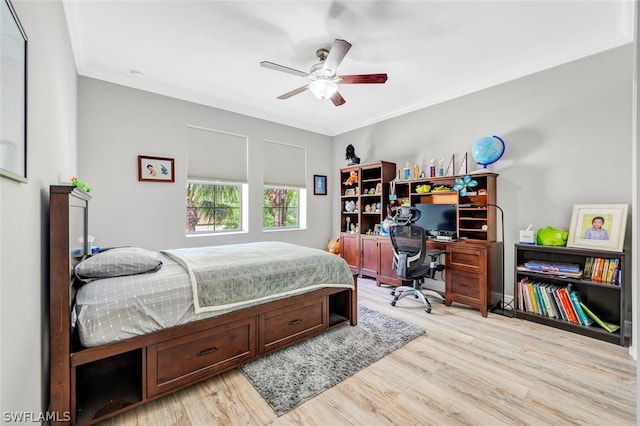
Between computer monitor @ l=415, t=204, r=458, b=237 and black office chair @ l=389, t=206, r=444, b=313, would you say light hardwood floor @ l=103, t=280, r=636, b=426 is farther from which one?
computer monitor @ l=415, t=204, r=458, b=237

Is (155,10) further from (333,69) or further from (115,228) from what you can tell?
(115,228)

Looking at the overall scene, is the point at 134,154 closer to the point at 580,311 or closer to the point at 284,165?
→ the point at 284,165

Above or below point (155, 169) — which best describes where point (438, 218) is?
below

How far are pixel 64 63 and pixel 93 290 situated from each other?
1945mm

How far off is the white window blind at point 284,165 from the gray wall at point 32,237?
289 centimetres

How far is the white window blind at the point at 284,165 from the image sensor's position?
464 centimetres

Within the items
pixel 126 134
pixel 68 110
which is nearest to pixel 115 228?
pixel 126 134

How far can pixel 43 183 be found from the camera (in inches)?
58.2

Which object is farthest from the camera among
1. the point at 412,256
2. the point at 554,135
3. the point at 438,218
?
the point at 438,218

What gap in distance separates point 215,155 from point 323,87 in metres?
2.12

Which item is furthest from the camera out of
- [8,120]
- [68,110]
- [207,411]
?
[68,110]

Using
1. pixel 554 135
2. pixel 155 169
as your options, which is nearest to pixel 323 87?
pixel 155 169

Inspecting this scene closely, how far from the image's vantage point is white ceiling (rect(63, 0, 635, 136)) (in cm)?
221

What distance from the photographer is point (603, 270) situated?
250cm
